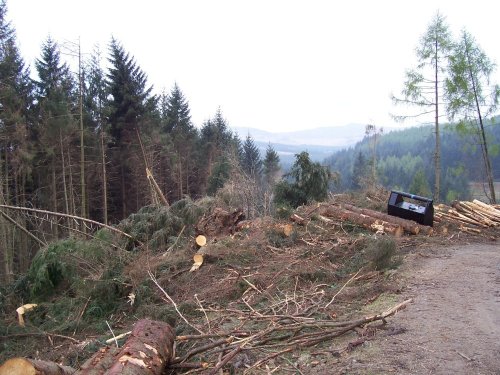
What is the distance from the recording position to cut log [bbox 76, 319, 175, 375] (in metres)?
3.37

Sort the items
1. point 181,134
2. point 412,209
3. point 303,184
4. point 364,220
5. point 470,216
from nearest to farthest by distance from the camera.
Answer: point 364,220
point 412,209
point 470,216
point 303,184
point 181,134

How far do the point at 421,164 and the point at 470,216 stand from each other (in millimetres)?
64590

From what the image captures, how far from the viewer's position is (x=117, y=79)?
2189cm

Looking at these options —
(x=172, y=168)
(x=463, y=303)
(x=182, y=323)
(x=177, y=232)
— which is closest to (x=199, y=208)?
(x=177, y=232)

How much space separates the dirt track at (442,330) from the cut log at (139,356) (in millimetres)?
1624

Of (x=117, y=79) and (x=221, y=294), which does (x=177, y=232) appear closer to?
(x=221, y=294)

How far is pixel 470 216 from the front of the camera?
10.3 metres

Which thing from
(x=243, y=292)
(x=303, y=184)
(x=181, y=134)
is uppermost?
(x=181, y=134)

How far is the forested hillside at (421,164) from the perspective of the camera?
20.4 metres

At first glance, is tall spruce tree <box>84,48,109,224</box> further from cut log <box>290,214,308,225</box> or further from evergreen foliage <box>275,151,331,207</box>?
cut log <box>290,214,308,225</box>

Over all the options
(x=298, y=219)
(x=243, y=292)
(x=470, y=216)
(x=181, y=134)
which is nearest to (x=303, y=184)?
(x=298, y=219)

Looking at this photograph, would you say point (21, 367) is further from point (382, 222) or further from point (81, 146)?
point (81, 146)

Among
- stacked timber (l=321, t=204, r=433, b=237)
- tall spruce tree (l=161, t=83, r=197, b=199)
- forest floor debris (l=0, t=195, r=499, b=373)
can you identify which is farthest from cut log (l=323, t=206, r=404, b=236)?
tall spruce tree (l=161, t=83, r=197, b=199)

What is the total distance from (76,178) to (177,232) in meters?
12.2
